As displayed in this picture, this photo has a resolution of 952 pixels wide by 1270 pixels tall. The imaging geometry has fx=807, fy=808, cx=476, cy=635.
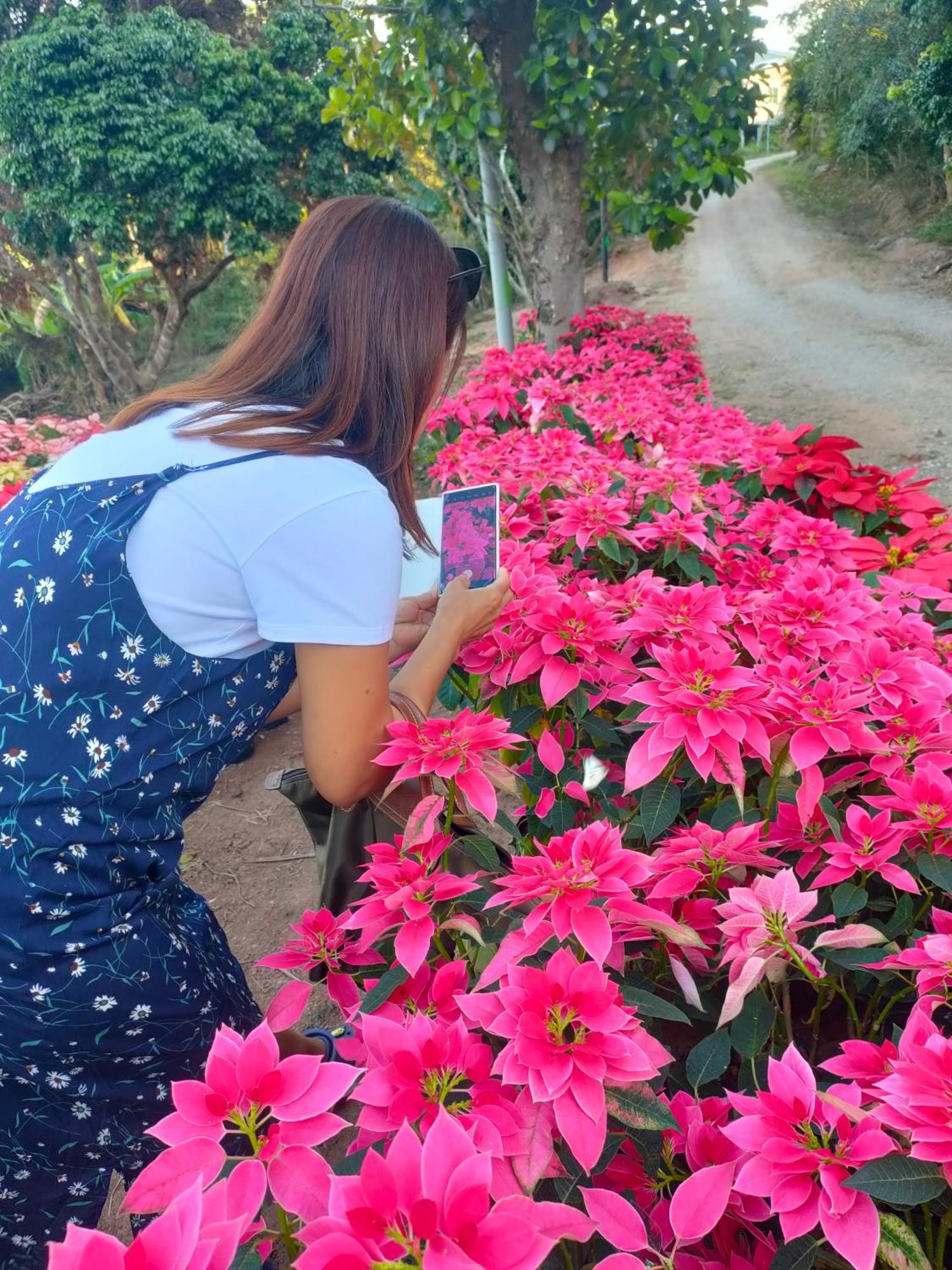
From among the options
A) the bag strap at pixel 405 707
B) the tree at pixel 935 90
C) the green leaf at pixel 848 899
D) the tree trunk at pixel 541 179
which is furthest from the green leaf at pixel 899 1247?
the tree at pixel 935 90

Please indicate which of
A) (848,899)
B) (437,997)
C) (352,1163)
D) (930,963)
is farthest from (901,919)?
(352,1163)

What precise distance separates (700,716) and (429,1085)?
0.47 meters

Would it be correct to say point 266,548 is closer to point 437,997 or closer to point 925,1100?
Answer: point 437,997

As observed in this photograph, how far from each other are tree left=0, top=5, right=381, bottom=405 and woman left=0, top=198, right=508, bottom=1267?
7750mm

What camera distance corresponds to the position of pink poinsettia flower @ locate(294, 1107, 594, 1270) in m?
0.45

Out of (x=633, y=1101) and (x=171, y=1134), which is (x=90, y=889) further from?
(x=633, y=1101)

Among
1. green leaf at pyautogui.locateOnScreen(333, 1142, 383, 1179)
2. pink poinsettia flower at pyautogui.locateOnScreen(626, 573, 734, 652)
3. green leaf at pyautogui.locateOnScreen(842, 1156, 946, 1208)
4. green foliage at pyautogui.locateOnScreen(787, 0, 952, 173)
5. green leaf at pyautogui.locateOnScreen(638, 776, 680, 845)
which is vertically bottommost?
green leaf at pyautogui.locateOnScreen(333, 1142, 383, 1179)

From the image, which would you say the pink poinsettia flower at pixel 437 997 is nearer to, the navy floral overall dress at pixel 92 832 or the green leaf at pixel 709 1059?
the green leaf at pixel 709 1059

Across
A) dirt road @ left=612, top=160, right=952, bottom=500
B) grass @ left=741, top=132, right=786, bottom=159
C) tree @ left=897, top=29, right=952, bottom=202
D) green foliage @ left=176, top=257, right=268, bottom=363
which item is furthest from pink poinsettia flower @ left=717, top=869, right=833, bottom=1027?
grass @ left=741, top=132, right=786, bottom=159

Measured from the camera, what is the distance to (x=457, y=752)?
3.02 feet

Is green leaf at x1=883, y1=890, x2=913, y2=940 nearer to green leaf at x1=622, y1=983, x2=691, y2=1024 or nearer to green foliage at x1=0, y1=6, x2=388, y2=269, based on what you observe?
green leaf at x1=622, y1=983, x2=691, y2=1024

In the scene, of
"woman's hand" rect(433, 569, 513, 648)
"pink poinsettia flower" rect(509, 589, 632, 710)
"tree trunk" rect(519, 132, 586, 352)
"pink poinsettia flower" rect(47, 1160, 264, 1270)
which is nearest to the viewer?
"pink poinsettia flower" rect(47, 1160, 264, 1270)

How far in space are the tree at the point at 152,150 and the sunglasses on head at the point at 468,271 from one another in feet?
24.7

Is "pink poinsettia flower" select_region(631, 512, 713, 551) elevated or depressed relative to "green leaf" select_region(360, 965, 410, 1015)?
elevated
